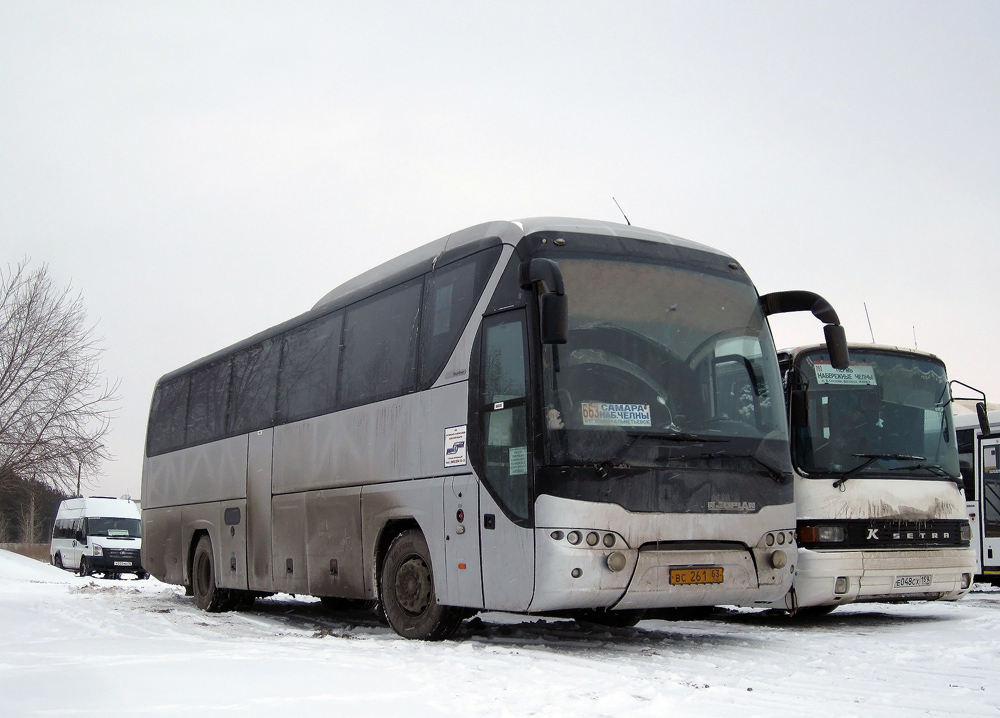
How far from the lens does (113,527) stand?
3641 centimetres

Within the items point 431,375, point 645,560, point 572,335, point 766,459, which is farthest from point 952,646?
point 431,375

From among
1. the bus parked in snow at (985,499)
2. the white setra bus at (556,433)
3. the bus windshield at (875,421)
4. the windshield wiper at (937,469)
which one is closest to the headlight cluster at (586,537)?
the white setra bus at (556,433)

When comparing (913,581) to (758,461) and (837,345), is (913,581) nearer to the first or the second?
(837,345)

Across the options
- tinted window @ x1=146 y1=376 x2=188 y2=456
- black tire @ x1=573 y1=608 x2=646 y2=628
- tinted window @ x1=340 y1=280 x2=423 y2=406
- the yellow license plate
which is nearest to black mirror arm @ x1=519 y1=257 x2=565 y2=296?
tinted window @ x1=340 y1=280 x2=423 y2=406

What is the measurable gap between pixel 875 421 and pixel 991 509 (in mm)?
6114

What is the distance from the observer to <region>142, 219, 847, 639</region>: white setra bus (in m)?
8.39

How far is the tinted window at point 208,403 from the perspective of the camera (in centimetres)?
1524

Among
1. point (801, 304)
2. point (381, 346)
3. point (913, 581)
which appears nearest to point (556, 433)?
point (801, 304)

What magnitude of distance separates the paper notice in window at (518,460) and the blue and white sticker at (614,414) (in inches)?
21.3

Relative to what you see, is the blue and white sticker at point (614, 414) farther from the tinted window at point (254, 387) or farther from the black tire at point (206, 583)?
the black tire at point (206, 583)

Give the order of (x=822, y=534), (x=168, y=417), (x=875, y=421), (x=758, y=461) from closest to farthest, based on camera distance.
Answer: (x=758, y=461)
(x=822, y=534)
(x=875, y=421)
(x=168, y=417)

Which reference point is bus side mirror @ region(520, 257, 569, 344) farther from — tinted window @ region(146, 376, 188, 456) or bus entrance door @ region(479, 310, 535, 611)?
tinted window @ region(146, 376, 188, 456)

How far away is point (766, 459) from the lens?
923cm

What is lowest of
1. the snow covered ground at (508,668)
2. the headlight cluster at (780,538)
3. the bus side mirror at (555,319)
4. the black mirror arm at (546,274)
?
the snow covered ground at (508,668)
